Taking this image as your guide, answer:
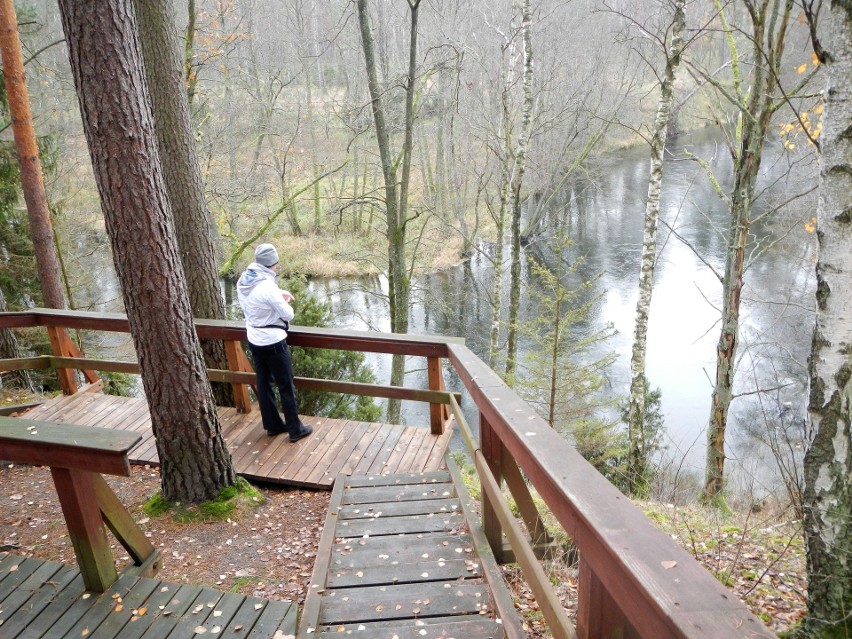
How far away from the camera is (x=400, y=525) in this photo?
3545 mm

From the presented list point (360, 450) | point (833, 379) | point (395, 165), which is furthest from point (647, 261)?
point (833, 379)

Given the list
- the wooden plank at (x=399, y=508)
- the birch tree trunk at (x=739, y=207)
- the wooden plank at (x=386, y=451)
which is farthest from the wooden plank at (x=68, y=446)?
the birch tree trunk at (x=739, y=207)

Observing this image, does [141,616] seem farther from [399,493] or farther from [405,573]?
[399,493]

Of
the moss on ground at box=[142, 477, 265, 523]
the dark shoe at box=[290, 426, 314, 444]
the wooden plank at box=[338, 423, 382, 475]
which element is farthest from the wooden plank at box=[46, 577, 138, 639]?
the dark shoe at box=[290, 426, 314, 444]

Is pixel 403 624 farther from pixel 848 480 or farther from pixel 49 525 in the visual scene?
pixel 49 525

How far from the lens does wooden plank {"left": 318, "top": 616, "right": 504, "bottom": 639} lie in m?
2.49

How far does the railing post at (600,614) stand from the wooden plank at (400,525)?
195 cm

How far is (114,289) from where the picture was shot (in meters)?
20.0

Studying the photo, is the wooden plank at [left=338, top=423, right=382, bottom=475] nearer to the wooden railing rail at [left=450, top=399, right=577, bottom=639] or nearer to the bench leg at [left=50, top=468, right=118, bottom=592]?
the wooden railing rail at [left=450, top=399, right=577, bottom=639]

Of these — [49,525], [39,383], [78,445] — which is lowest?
[39,383]

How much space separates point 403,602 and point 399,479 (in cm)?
152

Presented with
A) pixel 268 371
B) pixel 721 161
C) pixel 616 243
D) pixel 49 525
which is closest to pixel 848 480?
pixel 268 371

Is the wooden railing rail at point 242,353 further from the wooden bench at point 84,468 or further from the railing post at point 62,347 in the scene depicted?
the wooden bench at point 84,468

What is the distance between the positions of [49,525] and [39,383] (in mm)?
9048
